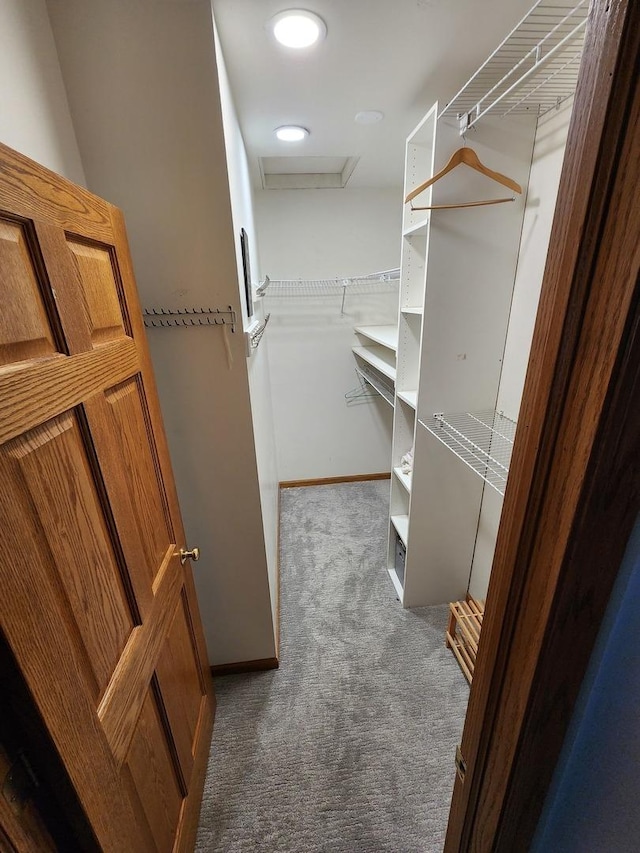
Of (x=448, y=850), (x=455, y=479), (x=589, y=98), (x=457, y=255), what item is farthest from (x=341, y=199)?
(x=448, y=850)

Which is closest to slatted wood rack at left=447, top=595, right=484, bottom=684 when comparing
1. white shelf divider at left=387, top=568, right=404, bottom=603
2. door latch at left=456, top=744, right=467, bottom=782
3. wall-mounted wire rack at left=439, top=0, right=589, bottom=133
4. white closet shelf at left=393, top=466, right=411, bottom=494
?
white shelf divider at left=387, top=568, right=404, bottom=603

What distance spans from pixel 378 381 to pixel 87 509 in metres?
2.44

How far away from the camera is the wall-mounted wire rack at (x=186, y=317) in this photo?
1200 millimetres

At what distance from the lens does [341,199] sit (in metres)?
2.72

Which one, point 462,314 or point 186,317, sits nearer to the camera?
point 186,317

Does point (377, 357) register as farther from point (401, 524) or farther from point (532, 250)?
point (532, 250)

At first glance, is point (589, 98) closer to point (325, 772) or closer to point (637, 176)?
point (637, 176)

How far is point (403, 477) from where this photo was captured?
2.02m

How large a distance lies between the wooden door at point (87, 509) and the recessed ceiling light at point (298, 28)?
0.78m

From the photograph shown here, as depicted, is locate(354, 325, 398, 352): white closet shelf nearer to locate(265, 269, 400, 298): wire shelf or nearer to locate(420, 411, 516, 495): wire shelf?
locate(265, 269, 400, 298): wire shelf

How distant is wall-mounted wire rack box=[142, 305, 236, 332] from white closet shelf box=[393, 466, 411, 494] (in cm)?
126

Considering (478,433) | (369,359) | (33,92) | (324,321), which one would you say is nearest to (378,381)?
(369,359)

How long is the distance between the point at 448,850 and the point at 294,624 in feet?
4.02

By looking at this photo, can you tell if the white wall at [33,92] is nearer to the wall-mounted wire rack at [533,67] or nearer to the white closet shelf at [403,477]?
the wall-mounted wire rack at [533,67]
